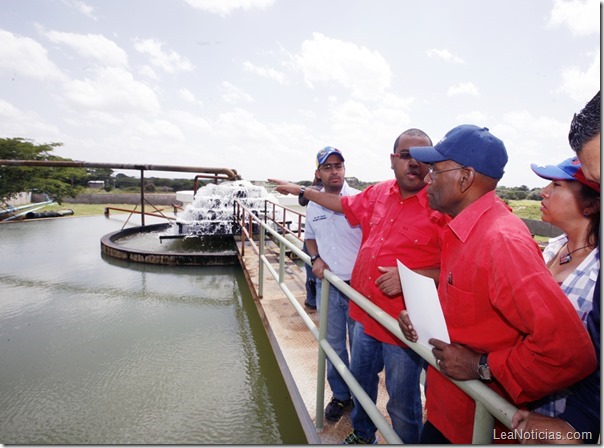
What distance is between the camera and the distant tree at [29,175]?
1672 cm

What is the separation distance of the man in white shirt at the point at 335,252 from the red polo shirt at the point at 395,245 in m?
0.40

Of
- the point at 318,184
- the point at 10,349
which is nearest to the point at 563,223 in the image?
the point at 318,184

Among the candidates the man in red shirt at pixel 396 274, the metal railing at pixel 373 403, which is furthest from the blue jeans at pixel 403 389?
the metal railing at pixel 373 403

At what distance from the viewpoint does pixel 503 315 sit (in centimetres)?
100

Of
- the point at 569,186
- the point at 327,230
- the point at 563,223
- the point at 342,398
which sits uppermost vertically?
the point at 569,186

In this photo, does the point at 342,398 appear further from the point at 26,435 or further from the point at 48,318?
the point at 48,318

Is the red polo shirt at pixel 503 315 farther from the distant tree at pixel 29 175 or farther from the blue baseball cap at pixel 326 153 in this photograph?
the distant tree at pixel 29 175

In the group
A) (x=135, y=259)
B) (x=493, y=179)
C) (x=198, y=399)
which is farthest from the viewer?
(x=135, y=259)

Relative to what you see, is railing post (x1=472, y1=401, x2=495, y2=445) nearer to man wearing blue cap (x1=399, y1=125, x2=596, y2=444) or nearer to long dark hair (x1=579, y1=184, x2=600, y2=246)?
man wearing blue cap (x1=399, y1=125, x2=596, y2=444)

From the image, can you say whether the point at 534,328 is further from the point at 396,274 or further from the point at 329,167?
the point at 329,167

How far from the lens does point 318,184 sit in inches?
123

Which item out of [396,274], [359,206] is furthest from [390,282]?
[359,206]

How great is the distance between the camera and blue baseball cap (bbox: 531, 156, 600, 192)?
1274mm

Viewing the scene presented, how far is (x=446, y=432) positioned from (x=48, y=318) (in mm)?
5146
